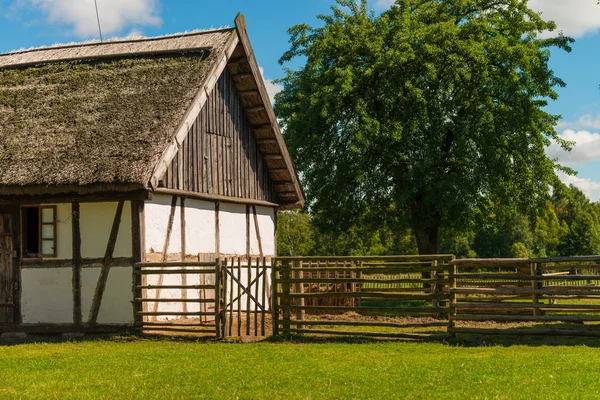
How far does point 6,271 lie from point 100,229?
2.65 meters

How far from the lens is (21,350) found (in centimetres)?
1480

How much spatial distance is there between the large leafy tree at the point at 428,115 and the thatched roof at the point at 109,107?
286 inches

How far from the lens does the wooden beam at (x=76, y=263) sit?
17.1 meters

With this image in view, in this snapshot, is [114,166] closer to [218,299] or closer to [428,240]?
[218,299]

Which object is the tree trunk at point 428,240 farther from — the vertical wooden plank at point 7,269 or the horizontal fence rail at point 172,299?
the vertical wooden plank at point 7,269

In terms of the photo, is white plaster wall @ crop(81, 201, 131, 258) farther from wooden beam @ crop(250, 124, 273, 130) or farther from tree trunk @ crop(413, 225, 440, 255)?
tree trunk @ crop(413, 225, 440, 255)

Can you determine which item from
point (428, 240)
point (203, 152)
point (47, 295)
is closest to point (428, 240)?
point (428, 240)

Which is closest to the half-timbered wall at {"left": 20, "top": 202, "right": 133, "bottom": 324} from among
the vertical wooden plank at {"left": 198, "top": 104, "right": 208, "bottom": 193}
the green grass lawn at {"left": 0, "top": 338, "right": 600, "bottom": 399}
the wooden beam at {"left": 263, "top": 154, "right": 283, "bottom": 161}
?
the green grass lawn at {"left": 0, "top": 338, "right": 600, "bottom": 399}

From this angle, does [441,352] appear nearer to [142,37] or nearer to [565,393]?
[565,393]

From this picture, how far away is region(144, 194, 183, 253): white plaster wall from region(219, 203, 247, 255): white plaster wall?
2.23 metres

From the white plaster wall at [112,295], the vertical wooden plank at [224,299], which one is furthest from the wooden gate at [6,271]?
the vertical wooden plank at [224,299]

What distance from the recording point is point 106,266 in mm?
16844

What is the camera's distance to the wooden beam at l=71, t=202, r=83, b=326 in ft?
56.1

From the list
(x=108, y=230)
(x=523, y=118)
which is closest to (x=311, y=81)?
(x=523, y=118)
